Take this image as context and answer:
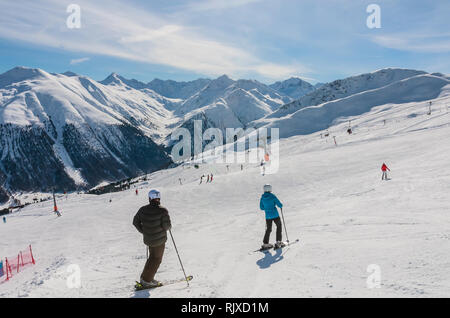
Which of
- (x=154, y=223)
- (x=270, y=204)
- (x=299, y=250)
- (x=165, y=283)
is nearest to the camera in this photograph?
(x=154, y=223)

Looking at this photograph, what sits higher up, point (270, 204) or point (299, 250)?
point (270, 204)

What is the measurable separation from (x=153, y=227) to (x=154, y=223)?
112mm

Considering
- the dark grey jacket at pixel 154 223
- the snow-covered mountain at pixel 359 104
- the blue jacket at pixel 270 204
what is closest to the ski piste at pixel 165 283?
the dark grey jacket at pixel 154 223

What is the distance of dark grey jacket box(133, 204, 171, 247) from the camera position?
26.0 feet

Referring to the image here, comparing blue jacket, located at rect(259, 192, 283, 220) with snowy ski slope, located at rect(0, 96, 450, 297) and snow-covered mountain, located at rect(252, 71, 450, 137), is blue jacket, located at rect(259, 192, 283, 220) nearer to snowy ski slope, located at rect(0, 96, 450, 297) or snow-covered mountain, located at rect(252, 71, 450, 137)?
snowy ski slope, located at rect(0, 96, 450, 297)

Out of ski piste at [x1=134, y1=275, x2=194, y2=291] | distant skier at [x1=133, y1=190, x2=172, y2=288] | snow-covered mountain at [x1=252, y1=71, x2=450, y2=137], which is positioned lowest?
ski piste at [x1=134, y1=275, x2=194, y2=291]

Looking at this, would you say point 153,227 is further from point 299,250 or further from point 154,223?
point 299,250

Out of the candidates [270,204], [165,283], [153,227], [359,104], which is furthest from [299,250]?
[359,104]

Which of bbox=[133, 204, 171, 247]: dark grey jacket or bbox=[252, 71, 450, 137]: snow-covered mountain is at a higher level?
bbox=[252, 71, 450, 137]: snow-covered mountain

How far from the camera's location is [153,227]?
26.1ft

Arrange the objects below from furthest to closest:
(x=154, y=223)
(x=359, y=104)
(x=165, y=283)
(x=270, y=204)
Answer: (x=359, y=104)
(x=270, y=204)
(x=165, y=283)
(x=154, y=223)

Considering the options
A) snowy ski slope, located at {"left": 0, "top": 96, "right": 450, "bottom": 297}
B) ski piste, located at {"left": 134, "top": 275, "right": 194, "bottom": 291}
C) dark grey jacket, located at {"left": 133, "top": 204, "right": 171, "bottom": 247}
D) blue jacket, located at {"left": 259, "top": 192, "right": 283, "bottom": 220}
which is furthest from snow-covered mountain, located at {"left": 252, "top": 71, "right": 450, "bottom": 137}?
dark grey jacket, located at {"left": 133, "top": 204, "right": 171, "bottom": 247}

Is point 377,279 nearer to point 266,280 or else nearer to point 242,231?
point 266,280
